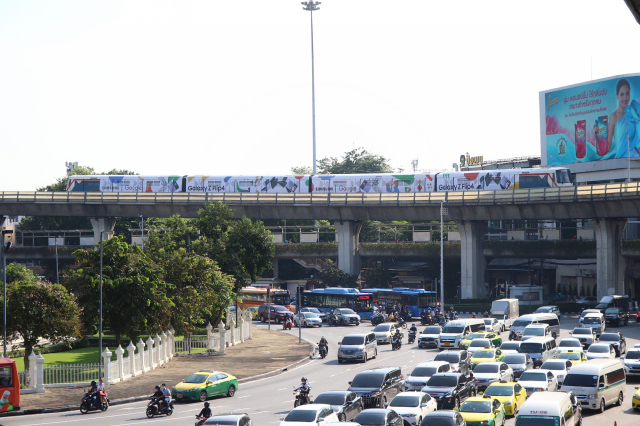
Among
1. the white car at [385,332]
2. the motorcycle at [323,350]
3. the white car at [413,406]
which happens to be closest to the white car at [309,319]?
the white car at [385,332]

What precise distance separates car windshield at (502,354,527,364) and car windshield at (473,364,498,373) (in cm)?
329

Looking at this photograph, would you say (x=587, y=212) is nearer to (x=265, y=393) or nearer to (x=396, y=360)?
(x=396, y=360)

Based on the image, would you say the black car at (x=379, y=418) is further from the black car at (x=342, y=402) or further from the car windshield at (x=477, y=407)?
the car windshield at (x=477, y=407)

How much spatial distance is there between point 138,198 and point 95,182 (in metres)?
7.53

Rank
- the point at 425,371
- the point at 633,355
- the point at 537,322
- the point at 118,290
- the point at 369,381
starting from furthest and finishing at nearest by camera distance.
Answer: the point at 537,322
the point at 118,290
the point at 633,355
the point at 425,371
the point at 369,381

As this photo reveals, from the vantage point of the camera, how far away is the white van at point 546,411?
20.9 metres

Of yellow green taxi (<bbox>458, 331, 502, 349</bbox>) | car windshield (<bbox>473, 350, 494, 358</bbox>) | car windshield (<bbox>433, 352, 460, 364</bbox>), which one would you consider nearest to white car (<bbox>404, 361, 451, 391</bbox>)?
car windshield (<bbox>433, 352, 460, 364</bbox>)

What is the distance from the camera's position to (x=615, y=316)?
57.4 metres

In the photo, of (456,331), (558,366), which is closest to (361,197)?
(456,331)

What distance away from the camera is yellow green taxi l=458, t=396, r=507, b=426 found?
22484mm

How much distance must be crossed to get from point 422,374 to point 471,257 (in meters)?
49.1

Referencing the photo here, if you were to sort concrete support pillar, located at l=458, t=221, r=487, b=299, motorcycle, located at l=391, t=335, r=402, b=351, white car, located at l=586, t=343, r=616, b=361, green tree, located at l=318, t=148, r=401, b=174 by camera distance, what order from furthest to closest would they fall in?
green tree, located at l=318, t=148, r=401, b=174
concrete support pillar, located at l=458, t=221, r=487, b=299
motorcycle, located at l=391, t=335, r=402, b=351
white car, located at l=586, t=343, r=616, b=361

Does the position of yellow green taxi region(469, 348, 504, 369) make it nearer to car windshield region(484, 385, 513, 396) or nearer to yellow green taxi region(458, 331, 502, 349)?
yellow green taxi region(458, 331, 502, 349)

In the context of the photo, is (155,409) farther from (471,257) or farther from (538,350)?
(471,257)
